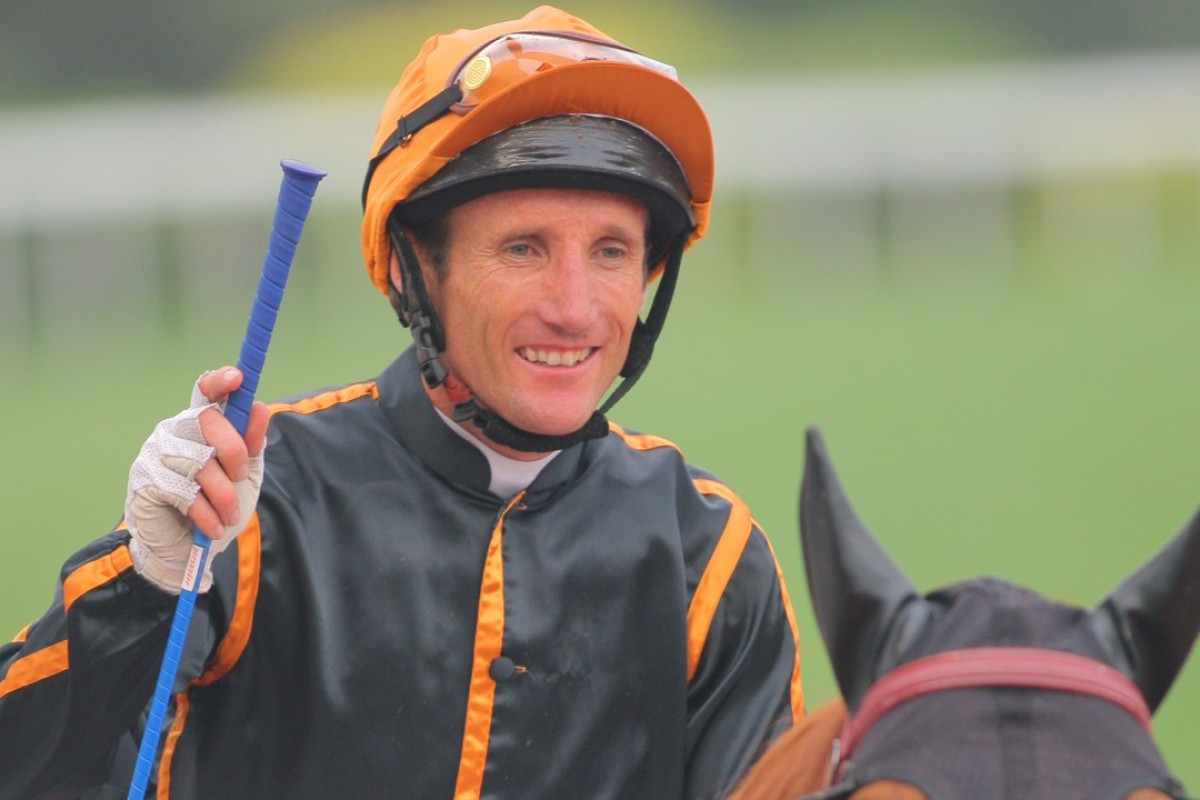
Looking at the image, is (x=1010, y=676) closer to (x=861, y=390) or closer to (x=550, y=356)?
(x=550, y=356)

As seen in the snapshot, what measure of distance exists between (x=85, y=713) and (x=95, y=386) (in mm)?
10628

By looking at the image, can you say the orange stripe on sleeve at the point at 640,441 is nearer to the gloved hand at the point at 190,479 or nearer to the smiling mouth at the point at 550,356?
the smiling mouth at the point at 550,356

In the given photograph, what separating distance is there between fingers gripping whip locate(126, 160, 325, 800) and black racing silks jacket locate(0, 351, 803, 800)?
104 millimetres

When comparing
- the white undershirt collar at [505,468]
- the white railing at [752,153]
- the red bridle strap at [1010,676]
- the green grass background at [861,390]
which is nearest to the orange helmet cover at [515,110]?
the white undershirt collar at [505,468]

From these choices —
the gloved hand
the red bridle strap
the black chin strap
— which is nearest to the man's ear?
the black chin strap

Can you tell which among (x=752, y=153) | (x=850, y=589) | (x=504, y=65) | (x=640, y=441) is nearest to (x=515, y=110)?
(x=504, y=65)

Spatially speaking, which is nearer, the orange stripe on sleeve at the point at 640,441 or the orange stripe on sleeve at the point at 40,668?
the orange stripe on sleeve at the point at 40,668

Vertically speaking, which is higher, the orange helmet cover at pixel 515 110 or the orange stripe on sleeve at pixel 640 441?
the orange helmet cover at pixel 515 110

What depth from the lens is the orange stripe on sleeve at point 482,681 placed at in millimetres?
2795

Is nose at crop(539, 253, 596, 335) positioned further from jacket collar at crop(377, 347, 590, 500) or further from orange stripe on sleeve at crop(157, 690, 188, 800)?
orange stripe on sleeve at crop(157, 690, 188, 800)

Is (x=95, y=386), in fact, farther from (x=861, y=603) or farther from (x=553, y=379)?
(x=861, y=603)

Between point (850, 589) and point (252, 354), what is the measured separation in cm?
88

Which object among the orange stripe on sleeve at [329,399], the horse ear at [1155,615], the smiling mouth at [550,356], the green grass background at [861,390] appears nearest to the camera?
the horse ear at [1155,615]

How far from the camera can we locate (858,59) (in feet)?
65.4
